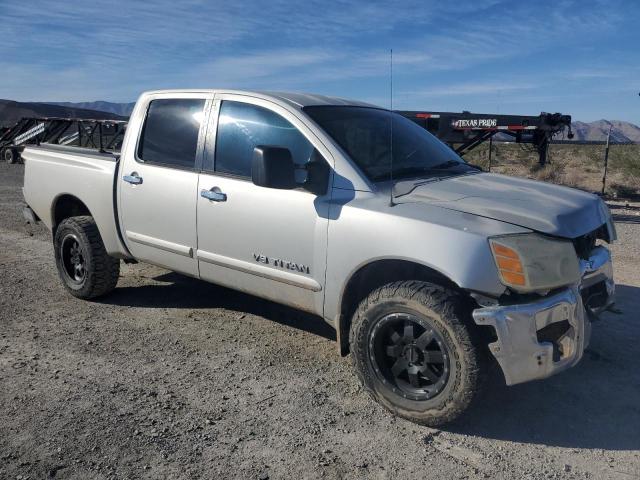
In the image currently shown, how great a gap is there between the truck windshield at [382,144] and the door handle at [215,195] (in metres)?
0.84

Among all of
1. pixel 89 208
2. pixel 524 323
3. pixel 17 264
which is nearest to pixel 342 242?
pixel 524 323

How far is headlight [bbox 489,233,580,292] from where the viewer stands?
304cm

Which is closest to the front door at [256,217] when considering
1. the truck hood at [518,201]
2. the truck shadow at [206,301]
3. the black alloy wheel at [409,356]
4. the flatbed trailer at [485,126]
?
the black alloy wheel at [409,356]

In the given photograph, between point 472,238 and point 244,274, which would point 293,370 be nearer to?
point 244,274

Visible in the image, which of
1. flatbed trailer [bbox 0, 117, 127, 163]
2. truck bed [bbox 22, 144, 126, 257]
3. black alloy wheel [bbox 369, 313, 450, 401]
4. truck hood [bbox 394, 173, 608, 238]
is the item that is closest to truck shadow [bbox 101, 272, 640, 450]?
black alloy wheel [bbox 369, 313, 450, 401]

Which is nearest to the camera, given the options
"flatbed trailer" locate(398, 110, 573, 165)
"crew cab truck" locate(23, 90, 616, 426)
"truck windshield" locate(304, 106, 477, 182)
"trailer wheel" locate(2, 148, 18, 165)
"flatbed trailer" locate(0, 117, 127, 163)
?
"crew cab truck" locate(23, 90, 616, 426)

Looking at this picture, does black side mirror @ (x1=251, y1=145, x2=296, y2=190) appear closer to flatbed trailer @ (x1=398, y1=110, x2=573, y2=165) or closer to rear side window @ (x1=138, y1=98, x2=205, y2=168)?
rear side window @ (x1=138, y1=98, x2=205, y2=168)

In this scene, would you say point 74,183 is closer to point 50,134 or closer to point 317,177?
point 317,177

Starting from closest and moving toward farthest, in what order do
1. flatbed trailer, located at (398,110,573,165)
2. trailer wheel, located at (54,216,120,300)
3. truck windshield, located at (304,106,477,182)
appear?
1. truck windshield, located at (304,106,477,182)
2. trailer wheel, located at (54,216,120,300)
3. flatbed trailer, located at (398,110,573,165)

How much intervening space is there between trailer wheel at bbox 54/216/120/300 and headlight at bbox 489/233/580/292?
12.2ft

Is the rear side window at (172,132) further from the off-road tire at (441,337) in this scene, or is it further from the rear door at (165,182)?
the off-road tire at (441,337)

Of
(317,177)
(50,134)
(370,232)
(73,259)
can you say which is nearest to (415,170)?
(317,177)

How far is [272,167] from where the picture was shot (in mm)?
3656

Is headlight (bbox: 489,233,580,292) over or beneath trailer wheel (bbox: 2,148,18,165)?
over
